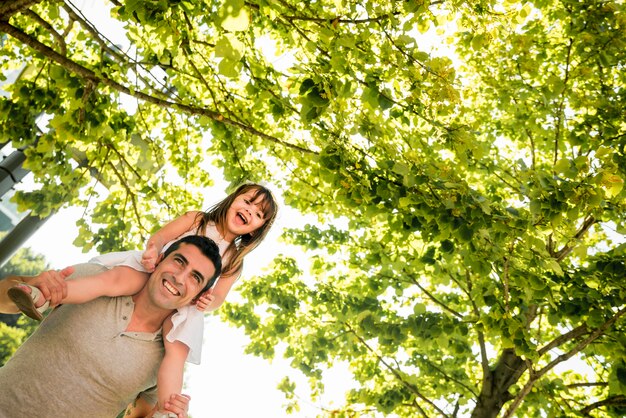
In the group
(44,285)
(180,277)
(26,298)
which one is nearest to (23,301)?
(26,298)

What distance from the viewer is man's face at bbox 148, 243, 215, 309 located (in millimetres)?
2016

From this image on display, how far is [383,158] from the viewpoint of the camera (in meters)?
3.78

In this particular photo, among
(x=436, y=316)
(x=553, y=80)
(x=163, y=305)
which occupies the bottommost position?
(x=163, y=305)

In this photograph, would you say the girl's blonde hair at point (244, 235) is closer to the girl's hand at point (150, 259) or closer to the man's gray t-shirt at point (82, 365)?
the girl's hand at point (150, 259)

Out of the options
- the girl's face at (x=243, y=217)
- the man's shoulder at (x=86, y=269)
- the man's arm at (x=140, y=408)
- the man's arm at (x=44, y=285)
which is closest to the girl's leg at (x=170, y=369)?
the man's arm at (x=140, y=408)

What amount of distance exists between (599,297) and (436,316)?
129 cm

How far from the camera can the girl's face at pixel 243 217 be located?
8.13 ft

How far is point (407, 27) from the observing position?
10.0 feet

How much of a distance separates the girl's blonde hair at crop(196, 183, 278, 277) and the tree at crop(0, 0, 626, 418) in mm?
574

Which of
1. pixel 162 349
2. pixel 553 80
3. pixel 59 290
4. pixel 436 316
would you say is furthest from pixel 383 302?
pixel 59 290

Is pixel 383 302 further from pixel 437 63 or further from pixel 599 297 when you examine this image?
pixel 437 63

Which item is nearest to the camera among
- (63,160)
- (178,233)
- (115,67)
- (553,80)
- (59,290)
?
(59,290)

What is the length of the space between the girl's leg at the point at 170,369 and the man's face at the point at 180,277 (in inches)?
5.7

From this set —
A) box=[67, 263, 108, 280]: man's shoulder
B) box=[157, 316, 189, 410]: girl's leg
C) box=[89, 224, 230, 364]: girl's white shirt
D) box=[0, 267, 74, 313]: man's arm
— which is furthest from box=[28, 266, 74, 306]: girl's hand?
box=[157, 316, 189, 410]: girl's leg
